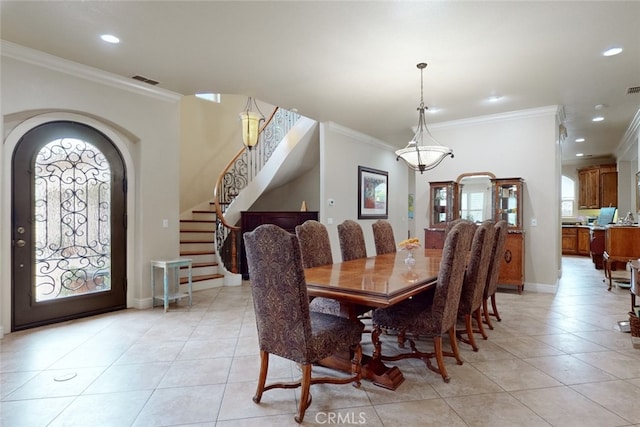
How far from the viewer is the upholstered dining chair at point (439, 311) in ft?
7.52

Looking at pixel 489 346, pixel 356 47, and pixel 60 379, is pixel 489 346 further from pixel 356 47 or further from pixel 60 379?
pixel 60 379

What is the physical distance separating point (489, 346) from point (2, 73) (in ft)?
16.4

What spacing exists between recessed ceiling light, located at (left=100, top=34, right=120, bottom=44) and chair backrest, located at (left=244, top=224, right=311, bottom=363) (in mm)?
2413

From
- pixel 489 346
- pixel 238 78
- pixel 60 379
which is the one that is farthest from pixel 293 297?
pixel 238 78

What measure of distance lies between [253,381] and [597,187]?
10338 millimetres

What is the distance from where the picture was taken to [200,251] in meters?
5.67

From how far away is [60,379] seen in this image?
94.7 inches

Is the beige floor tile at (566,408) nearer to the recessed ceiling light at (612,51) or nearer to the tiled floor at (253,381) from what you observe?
the tiled floor at (253,381)

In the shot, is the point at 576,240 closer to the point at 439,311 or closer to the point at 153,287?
Answer: the point at 439,311

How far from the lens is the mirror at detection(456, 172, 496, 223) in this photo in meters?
5.45

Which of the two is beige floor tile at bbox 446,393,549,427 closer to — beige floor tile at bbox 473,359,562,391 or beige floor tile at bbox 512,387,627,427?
beige floor tile at bbox 512,387,627,427

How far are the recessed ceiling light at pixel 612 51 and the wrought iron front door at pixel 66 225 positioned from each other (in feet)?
17.1

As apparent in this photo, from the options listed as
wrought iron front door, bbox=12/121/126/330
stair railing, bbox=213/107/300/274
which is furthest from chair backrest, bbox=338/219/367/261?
stair railing, bbox=213/107/300/274

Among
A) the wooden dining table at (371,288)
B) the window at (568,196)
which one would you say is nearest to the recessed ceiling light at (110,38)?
the wooden dining table at (371,288)
